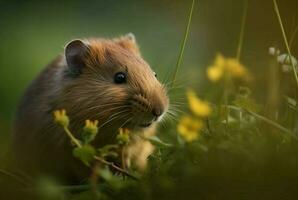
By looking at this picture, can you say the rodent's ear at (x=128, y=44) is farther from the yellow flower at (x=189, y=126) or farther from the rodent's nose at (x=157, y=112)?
the yellow flower at (x=189, y=126)

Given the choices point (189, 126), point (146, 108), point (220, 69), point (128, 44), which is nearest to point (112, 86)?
point (146, 108)

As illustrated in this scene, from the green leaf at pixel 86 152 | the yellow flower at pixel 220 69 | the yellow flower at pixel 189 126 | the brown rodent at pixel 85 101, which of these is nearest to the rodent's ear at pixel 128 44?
the brown rodent at pixel 85 101

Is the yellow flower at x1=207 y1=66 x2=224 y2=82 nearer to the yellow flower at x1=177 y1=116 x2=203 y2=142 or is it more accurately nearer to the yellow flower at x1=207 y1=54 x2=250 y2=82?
the yellow flower at x1=207 y1=54 x2=250 y2=82

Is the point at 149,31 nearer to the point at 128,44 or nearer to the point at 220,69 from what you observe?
the point at 128,44

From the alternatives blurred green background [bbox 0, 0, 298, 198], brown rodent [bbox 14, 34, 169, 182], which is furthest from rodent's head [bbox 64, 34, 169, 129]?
blurred green background [bbox 0, 0, 298, 198]

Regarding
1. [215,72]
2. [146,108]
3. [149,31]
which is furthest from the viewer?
[149,31]

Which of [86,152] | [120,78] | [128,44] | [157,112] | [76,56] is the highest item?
[128,44]

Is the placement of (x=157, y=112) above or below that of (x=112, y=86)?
below

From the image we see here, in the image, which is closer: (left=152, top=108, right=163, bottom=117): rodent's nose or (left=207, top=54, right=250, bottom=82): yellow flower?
(left=207, top=54, right=250, bottom=82): yellow flower
